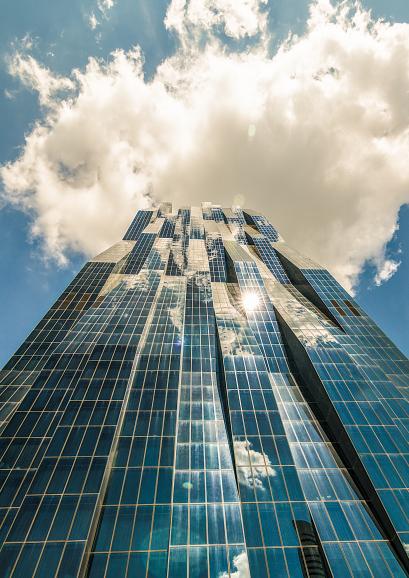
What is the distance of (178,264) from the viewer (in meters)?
80.0

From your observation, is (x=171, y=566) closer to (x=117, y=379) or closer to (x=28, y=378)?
(x=117, y=379)

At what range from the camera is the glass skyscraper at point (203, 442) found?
2648cm

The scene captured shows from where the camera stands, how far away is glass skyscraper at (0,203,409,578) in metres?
26.5

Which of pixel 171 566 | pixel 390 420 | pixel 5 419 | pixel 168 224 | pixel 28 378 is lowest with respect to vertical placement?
pixel 171 566

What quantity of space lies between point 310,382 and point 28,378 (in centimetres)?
5087

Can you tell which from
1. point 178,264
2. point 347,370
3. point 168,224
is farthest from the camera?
point 168,224

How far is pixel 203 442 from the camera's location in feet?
122

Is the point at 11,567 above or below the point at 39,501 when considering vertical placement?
below

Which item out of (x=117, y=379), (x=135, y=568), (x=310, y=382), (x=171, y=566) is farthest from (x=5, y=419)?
(x=310, y=382)

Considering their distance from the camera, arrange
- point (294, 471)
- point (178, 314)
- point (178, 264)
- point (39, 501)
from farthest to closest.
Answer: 1. point (178, 264)
2. point (178, 314)
3. point (294, 471)
4. point (39, 501)

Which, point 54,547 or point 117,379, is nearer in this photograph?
point 54,547

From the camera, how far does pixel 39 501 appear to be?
2764 centimetres

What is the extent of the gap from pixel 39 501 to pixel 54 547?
4659 millimetres

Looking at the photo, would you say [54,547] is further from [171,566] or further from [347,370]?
[347,370]
